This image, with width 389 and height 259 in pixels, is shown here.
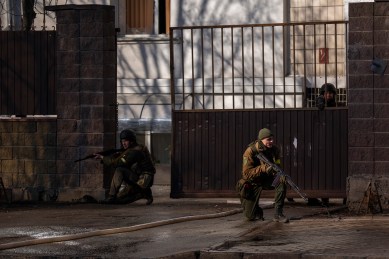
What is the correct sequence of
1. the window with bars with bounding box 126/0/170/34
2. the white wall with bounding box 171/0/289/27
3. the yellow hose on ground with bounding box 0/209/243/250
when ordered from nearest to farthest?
the yellow hose on ground with bounding box 0/209/243/250 → the white wall with bounding box 171/0/289/27 → the window with bars with bounding box 126/0/170/34

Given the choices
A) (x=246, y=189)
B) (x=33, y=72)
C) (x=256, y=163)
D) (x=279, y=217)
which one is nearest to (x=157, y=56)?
(x=33, y=72)

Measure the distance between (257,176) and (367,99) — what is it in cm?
257

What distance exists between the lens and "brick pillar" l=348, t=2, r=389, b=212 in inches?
663

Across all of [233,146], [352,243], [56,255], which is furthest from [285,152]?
[56,255]

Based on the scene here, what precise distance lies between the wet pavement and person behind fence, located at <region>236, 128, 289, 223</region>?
24 centimetres

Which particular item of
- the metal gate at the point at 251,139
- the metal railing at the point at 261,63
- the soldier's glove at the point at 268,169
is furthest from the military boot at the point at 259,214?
the metal railing at the point at 261,63

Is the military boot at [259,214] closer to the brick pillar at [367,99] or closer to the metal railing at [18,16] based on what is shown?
the brick pillar at [367,99]

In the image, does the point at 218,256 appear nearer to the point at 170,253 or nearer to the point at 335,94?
the point at 170,253

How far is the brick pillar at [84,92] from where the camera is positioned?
18047 mm

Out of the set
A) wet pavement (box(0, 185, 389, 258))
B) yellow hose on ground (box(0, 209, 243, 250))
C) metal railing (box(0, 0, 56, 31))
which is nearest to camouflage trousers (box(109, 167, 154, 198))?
wet pavement (box(0, 185, 389, 258))

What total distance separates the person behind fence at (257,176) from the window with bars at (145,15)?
943cm

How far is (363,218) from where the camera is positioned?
1549 cm

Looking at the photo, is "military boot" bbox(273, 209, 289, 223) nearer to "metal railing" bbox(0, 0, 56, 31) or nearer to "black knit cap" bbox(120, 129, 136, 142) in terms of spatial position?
"black knit cap" bbox(120, 129, 136, 142)

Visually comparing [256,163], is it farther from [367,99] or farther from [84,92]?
[84,92]
